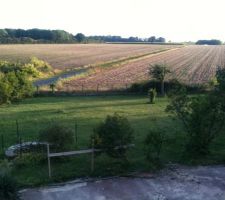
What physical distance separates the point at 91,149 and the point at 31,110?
54.9 feet

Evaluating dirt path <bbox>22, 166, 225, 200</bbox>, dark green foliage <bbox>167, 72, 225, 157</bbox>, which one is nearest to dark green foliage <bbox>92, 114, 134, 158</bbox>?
dirt path <bbox>22, 166, 225, 200</bbox>

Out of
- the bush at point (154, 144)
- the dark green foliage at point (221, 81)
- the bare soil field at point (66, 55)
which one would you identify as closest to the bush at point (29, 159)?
the bush at point (154, 144)

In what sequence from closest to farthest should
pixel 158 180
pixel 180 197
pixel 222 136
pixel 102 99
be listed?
pixel 180 197, pixel 158 180, pixel 222 136, pixel 102 99

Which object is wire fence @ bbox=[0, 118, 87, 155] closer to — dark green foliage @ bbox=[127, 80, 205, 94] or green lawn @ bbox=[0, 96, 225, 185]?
green lawn @ bbox=[0, 96, 225, 185]

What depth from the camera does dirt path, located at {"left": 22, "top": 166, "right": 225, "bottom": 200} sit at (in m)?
14.2

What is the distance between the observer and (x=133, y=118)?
27.9m

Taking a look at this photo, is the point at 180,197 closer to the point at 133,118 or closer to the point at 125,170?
the point at 125,170

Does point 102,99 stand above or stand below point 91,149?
below

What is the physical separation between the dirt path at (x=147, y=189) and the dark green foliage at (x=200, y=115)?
7.51 ft

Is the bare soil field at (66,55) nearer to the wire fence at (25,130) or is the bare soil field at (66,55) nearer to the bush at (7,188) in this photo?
the wire fence at (25,130)

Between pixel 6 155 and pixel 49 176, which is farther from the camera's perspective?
pixel 6 155

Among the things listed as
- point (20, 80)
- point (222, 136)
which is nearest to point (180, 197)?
point (222, 136)

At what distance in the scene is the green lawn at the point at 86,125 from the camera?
16.6 meters

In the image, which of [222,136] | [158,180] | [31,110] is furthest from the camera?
[31,110]
